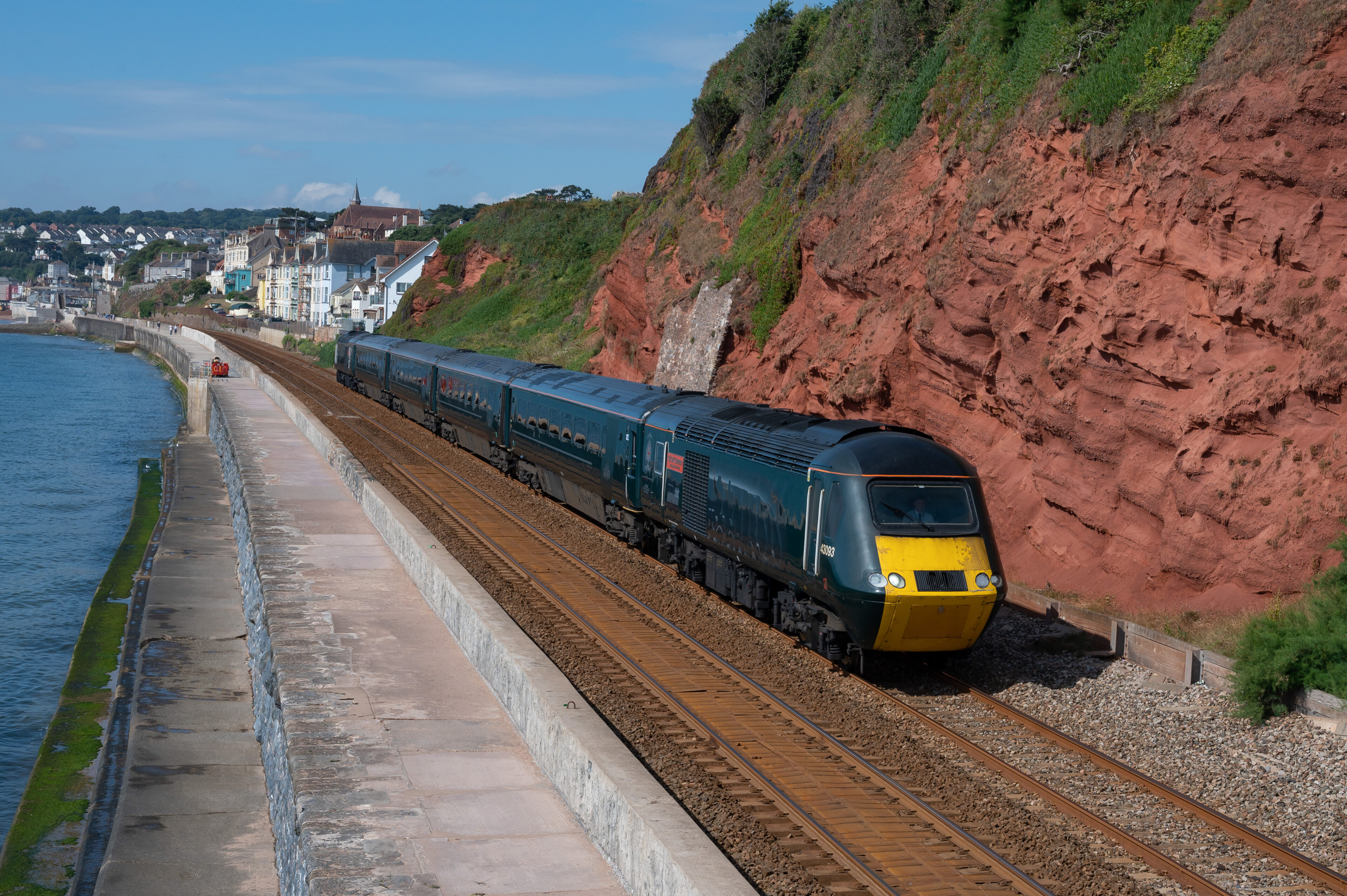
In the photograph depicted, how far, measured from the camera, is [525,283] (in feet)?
267

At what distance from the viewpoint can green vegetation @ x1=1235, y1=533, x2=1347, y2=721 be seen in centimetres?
1286

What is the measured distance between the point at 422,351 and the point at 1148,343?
104 ft

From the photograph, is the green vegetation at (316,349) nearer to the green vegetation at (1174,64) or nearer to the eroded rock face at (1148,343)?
the eroded rock face at (1148,343)

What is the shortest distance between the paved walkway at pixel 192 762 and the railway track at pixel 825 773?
185 inches

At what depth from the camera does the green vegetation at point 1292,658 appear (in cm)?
1286

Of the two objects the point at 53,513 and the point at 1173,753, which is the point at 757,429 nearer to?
the point at 1173,753

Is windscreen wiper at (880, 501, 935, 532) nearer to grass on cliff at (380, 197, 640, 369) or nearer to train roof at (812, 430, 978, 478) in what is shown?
train roof at (812, 430, 978, 478)

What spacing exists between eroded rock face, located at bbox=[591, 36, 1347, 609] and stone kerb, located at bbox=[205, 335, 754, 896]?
33.4 ft

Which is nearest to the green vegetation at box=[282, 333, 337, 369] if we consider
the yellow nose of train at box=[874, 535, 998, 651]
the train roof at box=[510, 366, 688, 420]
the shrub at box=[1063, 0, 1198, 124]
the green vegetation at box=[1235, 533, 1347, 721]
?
→ the train roof at box=[510, 366, 688, 420]

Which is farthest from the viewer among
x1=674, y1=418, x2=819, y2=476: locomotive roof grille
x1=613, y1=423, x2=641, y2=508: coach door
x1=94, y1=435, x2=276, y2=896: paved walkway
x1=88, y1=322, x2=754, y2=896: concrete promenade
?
x1=613, y1=423, x2=641, y2=508: coach door

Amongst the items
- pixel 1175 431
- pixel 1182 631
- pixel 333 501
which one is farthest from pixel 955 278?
pixel 333 501

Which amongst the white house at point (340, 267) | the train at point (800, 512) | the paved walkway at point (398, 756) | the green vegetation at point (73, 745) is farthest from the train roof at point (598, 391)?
the white house at point (340, 267)

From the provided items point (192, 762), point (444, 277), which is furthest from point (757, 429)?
point (444, 277)

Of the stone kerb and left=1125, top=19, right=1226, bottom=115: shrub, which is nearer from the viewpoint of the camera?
the stone kerb
